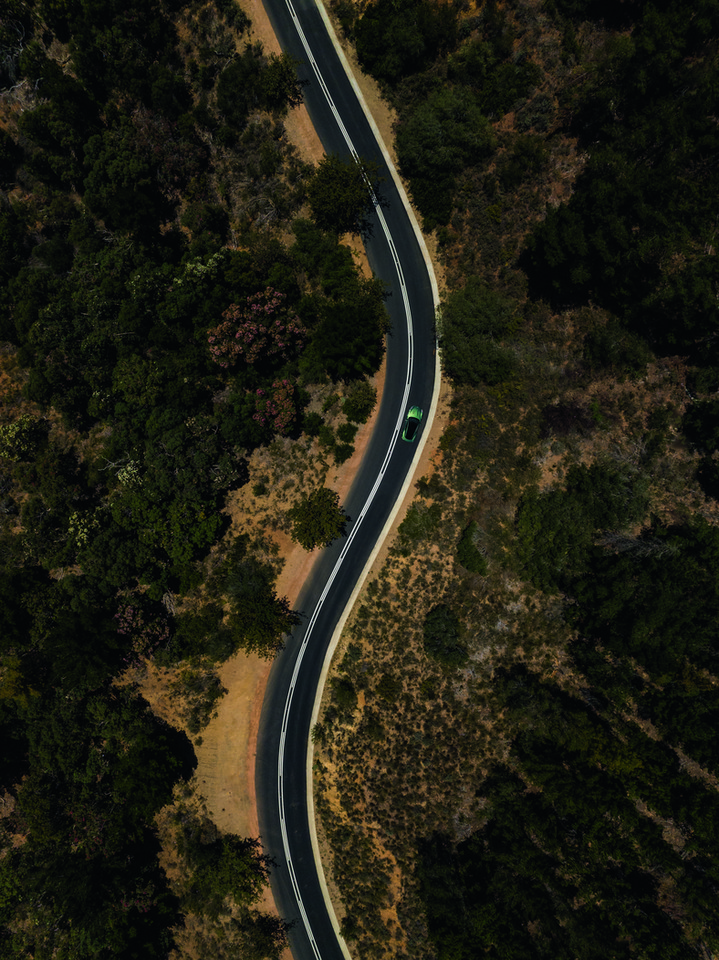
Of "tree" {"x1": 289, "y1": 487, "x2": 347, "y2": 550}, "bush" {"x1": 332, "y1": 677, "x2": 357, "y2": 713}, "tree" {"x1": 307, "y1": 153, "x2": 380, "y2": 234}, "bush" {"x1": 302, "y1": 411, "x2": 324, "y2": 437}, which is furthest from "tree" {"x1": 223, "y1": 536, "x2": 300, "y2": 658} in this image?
"tree" {"x1": 307, "y1": 153, "x2": 380, "y2": 234}

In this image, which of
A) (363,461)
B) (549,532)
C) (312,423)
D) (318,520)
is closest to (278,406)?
(312,423)

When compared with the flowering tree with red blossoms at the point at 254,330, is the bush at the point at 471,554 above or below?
below

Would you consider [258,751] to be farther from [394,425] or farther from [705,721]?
[705,721]

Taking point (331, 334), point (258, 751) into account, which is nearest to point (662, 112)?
point (331, 334)

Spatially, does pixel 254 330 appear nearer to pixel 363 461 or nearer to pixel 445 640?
pixel 363 461

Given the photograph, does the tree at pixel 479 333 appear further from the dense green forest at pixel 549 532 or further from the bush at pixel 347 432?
the bush at pixel 347 432

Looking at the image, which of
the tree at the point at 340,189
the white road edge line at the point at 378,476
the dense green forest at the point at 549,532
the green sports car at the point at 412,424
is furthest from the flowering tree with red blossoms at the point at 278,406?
the tree at the point at 340,189
